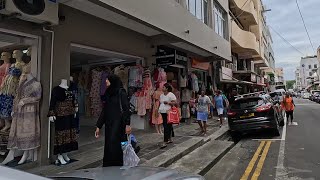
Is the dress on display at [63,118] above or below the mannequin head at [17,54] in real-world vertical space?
below

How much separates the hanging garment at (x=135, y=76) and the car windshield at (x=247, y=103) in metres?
3.67

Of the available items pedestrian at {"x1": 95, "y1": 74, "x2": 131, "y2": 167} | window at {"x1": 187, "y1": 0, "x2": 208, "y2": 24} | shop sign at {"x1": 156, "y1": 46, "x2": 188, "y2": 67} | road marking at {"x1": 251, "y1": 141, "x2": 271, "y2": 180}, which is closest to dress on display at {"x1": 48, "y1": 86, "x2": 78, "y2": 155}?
pedestrian at {"x1": 95, "y1": 74, "x2": 131, "y2": 167}

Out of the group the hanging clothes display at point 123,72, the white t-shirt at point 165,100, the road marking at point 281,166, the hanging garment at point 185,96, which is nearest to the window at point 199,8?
the hanging garment at point 185,96

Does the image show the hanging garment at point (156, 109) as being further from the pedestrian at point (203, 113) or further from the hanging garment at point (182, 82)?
the hanging garment at point (182, 82)

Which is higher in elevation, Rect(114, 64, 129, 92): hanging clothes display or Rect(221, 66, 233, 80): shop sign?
Rect(221, 66, 233, 80): shop sign

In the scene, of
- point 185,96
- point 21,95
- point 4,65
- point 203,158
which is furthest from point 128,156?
point 185,96

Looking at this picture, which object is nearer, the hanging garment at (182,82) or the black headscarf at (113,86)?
the black headscarf at (113,86)

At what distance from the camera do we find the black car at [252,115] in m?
11.5

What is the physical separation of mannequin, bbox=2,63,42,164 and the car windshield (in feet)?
24.8

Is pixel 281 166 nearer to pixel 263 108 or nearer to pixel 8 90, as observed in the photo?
pixel 263 108

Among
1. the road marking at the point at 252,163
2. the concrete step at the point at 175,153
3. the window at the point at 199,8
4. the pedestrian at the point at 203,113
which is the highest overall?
the window at the point at 199,8

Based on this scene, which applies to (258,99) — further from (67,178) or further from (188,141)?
(67,178)

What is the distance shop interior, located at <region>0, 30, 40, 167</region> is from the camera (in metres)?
6.53

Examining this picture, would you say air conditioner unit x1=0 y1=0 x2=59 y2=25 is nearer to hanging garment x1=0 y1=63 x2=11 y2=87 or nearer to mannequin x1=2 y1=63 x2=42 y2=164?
mannequin x1=2 y1=63 x2=42 y2=164
